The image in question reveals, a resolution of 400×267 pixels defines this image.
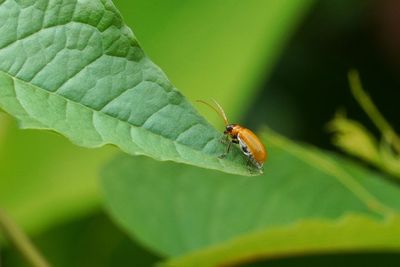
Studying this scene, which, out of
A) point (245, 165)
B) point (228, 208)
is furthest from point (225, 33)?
point (245, 165)

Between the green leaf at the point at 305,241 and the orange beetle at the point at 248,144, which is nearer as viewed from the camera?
the orange beetle at the point at 248,144

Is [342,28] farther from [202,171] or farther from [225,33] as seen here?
[202,171]

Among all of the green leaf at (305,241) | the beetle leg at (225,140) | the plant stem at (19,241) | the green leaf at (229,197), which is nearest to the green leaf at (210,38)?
the green leaf at (229,197)

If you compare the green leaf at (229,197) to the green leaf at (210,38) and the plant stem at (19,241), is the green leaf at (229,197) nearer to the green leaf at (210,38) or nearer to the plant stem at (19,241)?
the plant stem at (19,241)

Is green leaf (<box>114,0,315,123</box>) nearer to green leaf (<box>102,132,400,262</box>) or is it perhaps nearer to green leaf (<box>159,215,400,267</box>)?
green leaf (<box>102,132,400,262</box>)

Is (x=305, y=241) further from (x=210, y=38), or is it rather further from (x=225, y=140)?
(x=210, y=38)

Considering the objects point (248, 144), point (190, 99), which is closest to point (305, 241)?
point (248, 144)
